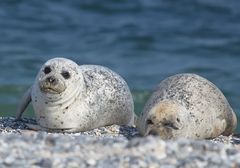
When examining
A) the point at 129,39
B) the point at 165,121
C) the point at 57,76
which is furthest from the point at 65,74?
the point at 129,39

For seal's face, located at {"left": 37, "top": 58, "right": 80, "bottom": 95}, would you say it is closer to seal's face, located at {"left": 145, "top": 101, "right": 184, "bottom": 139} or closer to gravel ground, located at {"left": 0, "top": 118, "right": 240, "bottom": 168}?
seal's face, located at {"left": 145, "top": 101, "right": 184, "bottom": 139}

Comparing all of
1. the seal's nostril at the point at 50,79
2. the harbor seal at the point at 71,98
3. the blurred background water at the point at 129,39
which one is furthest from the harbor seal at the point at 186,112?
the blurred background water at the point at 129,39

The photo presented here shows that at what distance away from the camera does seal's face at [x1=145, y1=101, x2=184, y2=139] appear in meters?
9.31

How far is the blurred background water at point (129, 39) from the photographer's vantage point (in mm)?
18797

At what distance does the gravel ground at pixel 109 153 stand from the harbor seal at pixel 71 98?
214 cm

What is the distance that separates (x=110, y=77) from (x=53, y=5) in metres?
15.1

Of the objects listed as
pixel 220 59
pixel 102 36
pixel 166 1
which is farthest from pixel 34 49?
pixel 166 1

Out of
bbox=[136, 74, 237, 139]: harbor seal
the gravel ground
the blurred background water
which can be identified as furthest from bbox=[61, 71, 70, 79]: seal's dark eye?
the blurred background water

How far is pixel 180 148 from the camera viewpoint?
7398 millimetres

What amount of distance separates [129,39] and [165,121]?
13.0 m

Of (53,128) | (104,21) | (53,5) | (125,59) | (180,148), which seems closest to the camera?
(180,148)

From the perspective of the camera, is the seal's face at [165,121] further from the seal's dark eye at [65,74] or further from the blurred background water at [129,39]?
the blurred background water at [129,39]

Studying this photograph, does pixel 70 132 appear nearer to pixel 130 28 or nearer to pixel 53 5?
pixel 130 28

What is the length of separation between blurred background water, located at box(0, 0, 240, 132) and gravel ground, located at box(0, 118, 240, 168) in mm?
8258
